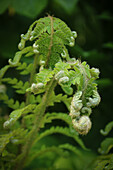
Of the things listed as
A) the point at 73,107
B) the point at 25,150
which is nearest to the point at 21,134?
the point at 25,150

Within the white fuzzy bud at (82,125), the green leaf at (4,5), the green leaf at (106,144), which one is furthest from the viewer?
the green leaf at (4,5)

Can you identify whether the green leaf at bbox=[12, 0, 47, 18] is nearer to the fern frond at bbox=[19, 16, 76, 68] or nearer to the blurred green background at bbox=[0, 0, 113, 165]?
the blurred green background at bbox=[0, 0, 113, 165]

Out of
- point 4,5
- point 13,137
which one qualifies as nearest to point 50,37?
point 13,137

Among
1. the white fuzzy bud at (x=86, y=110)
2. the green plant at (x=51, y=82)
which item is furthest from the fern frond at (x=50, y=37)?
the white fuzzy bud at (x=86, y=110)

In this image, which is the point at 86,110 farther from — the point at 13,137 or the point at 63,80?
the point at 13,137

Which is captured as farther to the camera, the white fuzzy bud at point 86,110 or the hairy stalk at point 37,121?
the hairy stalk at point 37,121

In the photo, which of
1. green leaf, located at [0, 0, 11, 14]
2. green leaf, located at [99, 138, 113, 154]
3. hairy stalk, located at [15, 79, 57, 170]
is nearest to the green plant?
hairy stalk, located at [15, 79, 57, 170]

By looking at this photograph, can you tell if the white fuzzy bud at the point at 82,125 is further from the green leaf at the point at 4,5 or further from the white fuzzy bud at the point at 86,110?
the green leaf at the point at 4,5

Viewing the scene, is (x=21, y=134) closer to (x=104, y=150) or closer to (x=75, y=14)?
(x=104, y=150)
